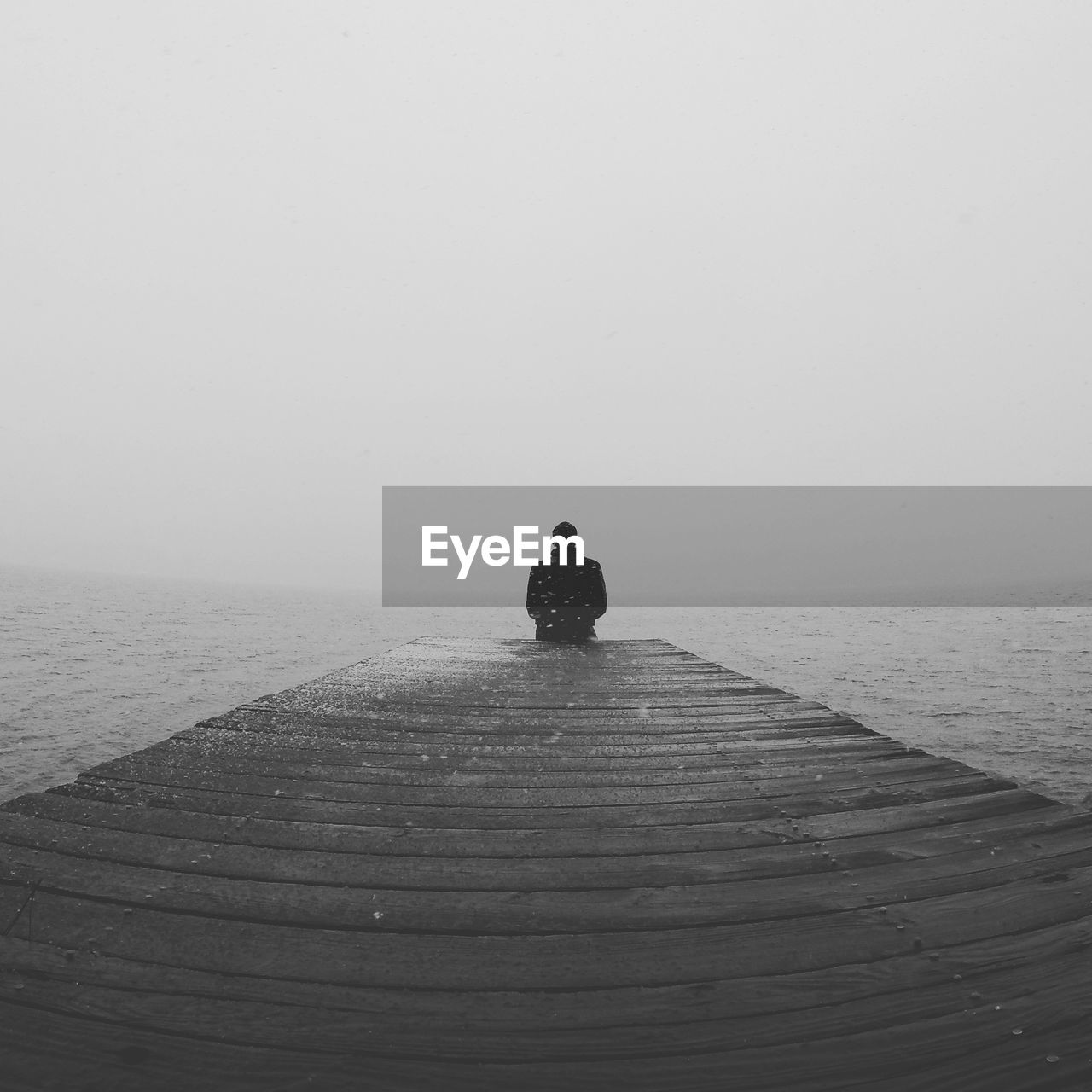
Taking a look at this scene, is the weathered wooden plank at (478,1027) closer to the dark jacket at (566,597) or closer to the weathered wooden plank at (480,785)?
the weathered wooden plank at (480,785)

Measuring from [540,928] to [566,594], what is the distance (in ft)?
26.0

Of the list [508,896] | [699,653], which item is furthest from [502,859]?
[699,653]

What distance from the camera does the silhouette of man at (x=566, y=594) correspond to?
9.62m

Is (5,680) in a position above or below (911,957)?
below

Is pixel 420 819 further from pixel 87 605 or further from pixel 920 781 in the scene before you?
pixel 87 605

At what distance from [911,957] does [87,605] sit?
43340mm

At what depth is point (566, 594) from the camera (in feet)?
32.6

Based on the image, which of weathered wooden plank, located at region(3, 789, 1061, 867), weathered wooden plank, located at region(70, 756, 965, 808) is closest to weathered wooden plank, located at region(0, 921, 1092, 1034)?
weathered wooden plank, located at region(3, 789, 1061, 867)

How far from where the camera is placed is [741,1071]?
4.70ft

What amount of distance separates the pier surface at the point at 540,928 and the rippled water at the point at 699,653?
5.76 m

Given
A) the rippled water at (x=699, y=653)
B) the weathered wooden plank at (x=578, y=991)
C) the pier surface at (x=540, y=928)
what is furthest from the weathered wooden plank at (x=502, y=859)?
the rippled water at (x=699, y=653)

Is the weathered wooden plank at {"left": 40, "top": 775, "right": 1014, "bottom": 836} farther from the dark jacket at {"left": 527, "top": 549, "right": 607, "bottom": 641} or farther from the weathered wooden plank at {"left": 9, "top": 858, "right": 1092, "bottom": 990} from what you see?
the dark jacket at {"left": 527, "top": 549, "right": 607, "bottom": 641}

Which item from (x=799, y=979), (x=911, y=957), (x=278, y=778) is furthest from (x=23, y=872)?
(x=911, y=957)

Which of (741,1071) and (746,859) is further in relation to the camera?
(746,859)
